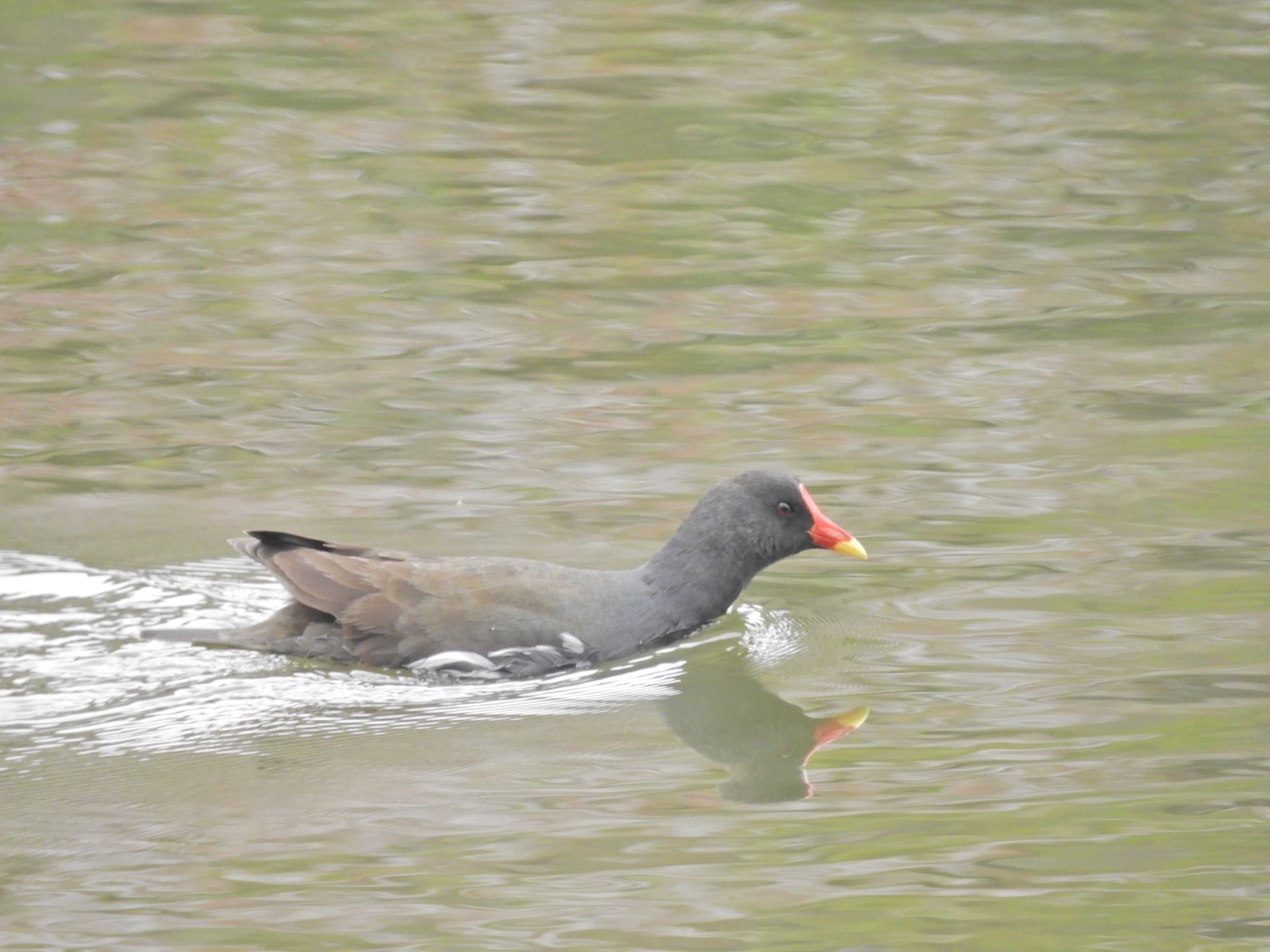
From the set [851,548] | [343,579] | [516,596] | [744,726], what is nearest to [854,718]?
[744,726]

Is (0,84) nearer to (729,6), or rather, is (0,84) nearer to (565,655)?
(729,6)

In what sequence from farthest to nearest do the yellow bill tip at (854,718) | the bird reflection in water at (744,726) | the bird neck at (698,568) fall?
the bird neck at (698,568) → the yellow bill tip at (854,718) → the bird reflection in water at (744,726)

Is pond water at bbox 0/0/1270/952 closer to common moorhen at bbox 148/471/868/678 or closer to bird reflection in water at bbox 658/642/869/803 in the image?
bird reflection in water at bbox 658/642/869/803

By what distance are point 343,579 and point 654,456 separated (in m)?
2.21

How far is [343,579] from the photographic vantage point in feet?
21.6

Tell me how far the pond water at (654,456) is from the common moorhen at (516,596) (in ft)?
0.44

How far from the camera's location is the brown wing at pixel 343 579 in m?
6.50

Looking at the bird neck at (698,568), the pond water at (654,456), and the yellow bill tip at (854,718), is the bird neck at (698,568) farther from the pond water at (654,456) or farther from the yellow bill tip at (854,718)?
the yellow bill tip at (854,718)

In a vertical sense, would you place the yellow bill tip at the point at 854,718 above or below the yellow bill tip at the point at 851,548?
below

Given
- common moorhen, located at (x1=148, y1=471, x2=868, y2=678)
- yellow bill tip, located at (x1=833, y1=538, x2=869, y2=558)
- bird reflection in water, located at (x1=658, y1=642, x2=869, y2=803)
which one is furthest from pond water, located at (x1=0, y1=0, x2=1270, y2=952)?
yellow bill tip, located at (x1=833, y1=538, x2=869, y2=558)

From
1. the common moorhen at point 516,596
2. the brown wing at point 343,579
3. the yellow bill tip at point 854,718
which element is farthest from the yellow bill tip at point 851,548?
the brown wing at point 343,579

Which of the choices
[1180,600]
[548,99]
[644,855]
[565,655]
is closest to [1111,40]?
[548,99]

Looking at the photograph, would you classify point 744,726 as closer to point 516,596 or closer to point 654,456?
point 516,596

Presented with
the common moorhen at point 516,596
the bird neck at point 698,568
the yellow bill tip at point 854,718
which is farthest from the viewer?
the bird neck at point 698,568
